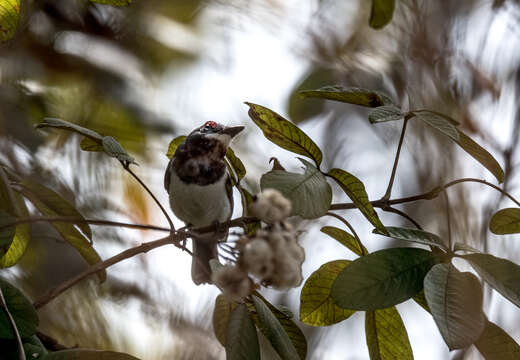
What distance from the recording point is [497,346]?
0.99 m

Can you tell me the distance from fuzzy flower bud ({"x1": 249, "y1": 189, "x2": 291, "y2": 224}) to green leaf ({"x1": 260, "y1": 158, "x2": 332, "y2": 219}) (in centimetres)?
14

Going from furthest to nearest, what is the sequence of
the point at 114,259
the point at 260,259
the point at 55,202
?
the point at 55,202 < the point at 114,259 < the point at 260,259

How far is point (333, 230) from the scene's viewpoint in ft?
3.86

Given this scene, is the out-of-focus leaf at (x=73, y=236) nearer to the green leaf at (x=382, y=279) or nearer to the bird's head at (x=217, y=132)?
the green leaf at (x=382, y=279)

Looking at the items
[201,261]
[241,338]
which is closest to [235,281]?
[241,338]

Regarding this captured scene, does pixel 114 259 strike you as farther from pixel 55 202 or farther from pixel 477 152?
pixel 477 152

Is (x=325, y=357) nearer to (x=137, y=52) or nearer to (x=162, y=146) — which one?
(x=162, y=146)

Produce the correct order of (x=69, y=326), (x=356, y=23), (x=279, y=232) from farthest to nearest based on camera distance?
(x=356, y=23) < (x=69, y=326) < (x=279, y=232)

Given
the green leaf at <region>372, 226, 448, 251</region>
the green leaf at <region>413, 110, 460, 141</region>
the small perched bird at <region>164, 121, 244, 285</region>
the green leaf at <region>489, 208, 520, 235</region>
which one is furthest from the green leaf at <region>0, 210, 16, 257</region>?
the small perched bird at <region>164, 121, 244, 285</region>

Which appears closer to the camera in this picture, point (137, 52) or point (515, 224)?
point (515, 224)

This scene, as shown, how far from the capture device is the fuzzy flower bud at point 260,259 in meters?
0.75

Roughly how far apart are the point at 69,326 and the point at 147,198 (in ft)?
1.82

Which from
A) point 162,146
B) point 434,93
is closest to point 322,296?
point 434,93

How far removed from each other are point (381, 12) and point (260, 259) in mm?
463
